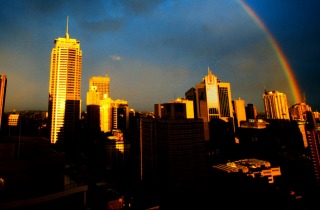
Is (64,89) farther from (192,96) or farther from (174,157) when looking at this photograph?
(192,96)

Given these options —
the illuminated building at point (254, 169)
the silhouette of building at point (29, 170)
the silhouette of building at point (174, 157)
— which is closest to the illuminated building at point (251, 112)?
A: the illuminated building at point (254, 169)

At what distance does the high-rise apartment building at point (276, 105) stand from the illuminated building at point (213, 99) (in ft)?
89.7

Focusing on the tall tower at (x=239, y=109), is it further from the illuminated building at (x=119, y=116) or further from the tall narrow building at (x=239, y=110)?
the illuminated building at (x=119, y=116)

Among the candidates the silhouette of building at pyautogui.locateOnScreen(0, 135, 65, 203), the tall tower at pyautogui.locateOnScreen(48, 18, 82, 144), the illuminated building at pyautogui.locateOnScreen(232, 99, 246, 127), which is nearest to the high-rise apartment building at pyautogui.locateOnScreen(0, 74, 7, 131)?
the tall tower at pyautogui.locateOnScreen(48, 18, 82, 144)

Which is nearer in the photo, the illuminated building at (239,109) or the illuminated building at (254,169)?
the illuminated building at (254,169)

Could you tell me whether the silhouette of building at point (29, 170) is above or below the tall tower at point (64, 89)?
below

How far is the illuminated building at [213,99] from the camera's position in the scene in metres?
114

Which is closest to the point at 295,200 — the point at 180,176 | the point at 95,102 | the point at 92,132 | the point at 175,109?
the point at 180,176

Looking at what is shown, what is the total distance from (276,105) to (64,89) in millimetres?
110624

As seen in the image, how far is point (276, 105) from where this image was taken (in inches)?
4948

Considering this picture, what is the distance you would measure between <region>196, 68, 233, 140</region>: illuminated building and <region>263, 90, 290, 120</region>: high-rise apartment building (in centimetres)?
2735

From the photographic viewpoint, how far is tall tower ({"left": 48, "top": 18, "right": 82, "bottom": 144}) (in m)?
66.2

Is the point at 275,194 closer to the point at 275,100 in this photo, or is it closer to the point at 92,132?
the point at 92,132

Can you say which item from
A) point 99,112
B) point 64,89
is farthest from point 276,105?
point 64,89
